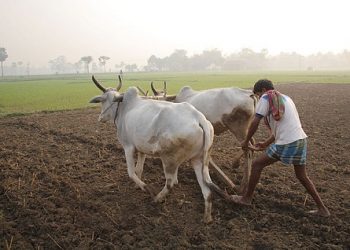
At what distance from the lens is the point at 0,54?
426 ft

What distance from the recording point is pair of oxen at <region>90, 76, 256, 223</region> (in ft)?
17.5

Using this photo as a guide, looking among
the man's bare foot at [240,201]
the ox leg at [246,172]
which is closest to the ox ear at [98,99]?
the ox leg at [246,172]

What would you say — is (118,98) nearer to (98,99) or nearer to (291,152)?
(98,99)

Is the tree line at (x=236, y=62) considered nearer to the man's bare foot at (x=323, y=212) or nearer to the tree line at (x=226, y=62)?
the tree line at (x=226, y=62)

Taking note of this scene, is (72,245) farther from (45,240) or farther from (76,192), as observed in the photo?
(76,192)

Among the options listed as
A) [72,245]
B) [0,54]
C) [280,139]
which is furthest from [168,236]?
[0,54]

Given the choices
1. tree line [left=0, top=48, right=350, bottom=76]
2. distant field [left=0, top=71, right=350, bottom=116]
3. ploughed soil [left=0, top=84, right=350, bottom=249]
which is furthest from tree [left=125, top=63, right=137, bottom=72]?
ploughed soil [left=0, top=84, right=350, bottom=249]

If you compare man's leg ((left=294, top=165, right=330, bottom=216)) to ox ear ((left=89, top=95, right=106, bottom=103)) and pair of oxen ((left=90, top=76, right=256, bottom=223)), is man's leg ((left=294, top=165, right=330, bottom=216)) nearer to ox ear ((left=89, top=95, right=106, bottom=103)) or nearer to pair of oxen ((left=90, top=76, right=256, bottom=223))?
pair of oxen ((left=90, top=76, right=256, bottom=223))

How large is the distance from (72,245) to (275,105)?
10.5ft

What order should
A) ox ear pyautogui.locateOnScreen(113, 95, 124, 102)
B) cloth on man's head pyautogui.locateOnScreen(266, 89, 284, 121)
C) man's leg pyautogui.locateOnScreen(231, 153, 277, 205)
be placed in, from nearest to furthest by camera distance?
cloth on man's head pyautogui.locateOnScreen(266, 89, 284, 121)
man's leg pyautogui.locateOnScreen(231, 153, 277, 205)
ox ear pyautogui.locateOnScreen(113, 95, 124, 102)

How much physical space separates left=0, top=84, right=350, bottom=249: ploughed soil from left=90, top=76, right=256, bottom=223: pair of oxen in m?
0.41

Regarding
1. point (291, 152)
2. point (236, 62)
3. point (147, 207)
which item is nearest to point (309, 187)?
point (291, 152)

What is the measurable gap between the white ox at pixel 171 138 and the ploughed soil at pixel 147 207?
1.47 ft

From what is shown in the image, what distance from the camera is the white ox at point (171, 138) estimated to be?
5293 millimetres
